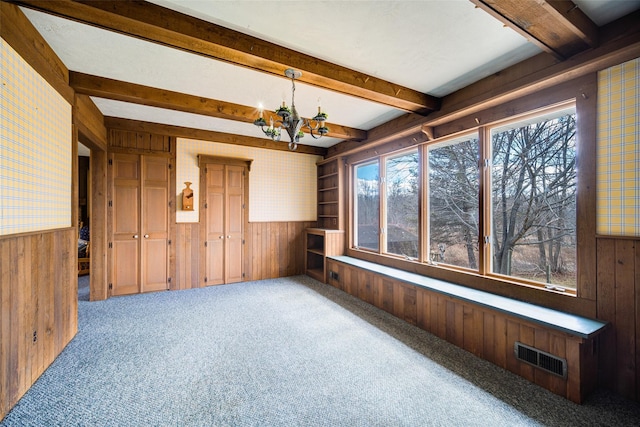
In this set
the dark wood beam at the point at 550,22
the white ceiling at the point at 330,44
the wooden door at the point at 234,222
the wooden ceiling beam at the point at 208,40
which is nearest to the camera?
the dark wood beam at the point at 550,22

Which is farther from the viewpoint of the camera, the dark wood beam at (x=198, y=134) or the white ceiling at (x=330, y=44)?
the dark wood beam at (x=198, y=134)

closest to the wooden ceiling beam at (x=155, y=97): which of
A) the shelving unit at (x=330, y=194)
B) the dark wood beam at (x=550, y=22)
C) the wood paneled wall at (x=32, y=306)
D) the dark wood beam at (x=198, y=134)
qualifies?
the dark wood beam at (x=198, y=134)

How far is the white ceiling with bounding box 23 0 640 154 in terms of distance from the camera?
1874 millimetres

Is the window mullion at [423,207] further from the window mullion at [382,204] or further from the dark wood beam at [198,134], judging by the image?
the dark wood beam at [198,134]

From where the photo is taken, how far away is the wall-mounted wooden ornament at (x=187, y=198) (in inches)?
188

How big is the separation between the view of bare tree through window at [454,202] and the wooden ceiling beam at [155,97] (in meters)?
2.49

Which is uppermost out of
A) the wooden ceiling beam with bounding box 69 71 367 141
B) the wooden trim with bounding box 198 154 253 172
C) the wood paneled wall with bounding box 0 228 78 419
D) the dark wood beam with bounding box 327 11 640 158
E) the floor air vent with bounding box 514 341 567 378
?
the wooden ceiling beam with bounding box 69 71 367 141

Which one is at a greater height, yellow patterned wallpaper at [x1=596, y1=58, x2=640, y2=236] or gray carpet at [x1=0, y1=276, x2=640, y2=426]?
yellow patterned wallpaper at [x1=596, y1=58, x2=640, y2=236]

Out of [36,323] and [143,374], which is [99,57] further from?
[143,374]

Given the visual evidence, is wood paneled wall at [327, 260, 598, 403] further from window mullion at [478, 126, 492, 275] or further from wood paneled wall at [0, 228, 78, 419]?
wood paneled wall at [0, 228, 78, 419]

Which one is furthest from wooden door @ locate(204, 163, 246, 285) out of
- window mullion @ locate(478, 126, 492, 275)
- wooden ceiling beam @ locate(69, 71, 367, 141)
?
window mullion @ locate(478, 126, 492, 275)

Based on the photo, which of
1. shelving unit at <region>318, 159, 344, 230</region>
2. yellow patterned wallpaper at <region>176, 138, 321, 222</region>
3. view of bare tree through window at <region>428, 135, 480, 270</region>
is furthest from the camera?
shelving unit at <region>318, 159, 344, 230</region>

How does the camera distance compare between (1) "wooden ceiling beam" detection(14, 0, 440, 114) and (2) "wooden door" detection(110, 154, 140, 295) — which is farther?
(2) "wooden door" detection(110, 154, 140, 295)

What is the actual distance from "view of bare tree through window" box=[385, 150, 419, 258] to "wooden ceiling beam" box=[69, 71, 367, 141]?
2169mm
